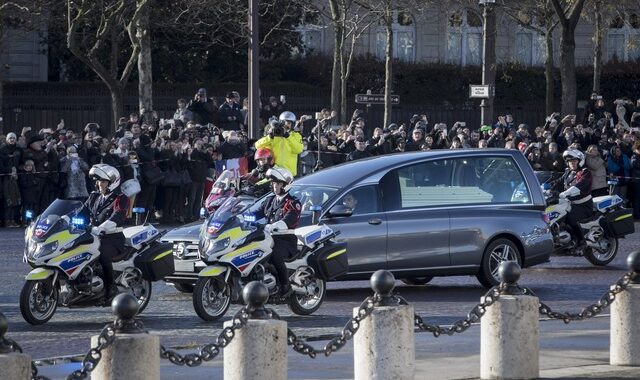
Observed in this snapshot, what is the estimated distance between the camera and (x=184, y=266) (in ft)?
50.4

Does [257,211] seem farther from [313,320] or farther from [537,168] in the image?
[537,168]

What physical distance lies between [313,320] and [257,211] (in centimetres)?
156

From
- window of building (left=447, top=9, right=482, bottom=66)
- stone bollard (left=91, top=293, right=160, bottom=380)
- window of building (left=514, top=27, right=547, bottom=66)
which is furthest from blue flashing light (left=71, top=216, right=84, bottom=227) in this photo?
window of building (left=514, top=27, right=547, bottom=66)

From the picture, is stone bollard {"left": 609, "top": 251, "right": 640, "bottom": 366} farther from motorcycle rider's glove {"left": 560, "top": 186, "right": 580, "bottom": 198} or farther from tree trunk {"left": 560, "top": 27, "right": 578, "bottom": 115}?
tree trunk {"left": 560, "top": 27, "right": 578, "bottom": 115}

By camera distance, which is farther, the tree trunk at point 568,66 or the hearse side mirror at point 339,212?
the tree trunk at point 568,66

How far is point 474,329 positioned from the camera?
13641mm

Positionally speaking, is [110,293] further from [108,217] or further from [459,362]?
[459,362]

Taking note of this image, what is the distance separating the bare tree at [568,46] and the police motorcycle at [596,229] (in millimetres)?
17969

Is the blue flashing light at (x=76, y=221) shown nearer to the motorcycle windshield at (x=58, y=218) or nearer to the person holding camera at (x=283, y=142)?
the motorcycle windshield at (x=58, y=218)

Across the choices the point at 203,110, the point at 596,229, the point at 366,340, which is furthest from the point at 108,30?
the point at 366,340

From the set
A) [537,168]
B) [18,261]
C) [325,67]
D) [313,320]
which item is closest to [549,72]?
[325,67]

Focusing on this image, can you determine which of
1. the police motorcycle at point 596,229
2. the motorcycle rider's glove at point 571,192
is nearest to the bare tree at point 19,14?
the motorcycle rider's glove at point 571,192

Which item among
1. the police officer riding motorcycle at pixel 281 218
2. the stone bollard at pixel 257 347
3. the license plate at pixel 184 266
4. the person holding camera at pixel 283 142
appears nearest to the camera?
the stone bollard at pixel 257 347

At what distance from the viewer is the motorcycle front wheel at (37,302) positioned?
1348cm
